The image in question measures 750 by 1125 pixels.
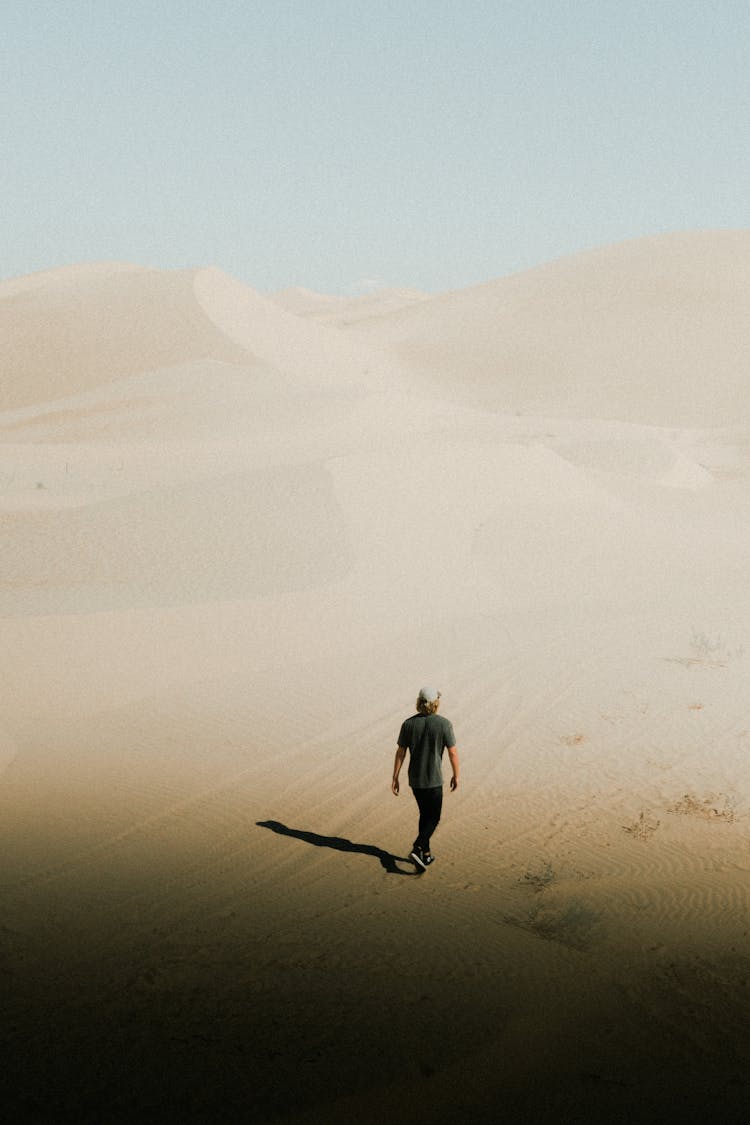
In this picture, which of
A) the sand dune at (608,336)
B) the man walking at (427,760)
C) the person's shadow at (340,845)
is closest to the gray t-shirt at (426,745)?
the man walking at (427,760)

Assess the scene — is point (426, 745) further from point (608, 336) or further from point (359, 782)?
point (608, 336)

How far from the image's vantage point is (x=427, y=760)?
24.2 feet

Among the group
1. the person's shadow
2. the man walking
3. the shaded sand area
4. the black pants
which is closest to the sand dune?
the shaded sand area

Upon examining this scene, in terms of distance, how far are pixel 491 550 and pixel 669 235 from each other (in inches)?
2605

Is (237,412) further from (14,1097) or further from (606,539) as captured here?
(14,1097)

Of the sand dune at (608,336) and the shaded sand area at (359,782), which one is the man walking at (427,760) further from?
the sand dune at (608,336)

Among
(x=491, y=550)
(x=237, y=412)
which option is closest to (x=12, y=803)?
(x=491, y=550)

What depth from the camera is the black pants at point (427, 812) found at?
23.7 feet

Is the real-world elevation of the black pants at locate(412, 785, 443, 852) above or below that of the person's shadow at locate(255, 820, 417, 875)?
above

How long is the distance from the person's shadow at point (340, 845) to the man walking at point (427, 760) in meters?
0.20

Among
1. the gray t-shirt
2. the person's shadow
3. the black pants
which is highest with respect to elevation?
the gray t-shirt

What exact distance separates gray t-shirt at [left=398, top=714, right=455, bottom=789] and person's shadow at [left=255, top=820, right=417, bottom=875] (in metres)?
0.53

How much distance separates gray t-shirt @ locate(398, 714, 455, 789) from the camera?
7.35 meters

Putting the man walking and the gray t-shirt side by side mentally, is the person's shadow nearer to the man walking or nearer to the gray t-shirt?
the man walking
